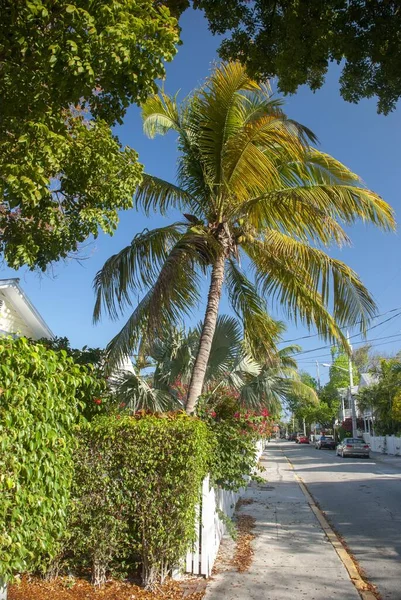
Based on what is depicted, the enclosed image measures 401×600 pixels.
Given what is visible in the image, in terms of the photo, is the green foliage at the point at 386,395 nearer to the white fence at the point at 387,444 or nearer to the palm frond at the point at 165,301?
the white fence at the point at 387,444

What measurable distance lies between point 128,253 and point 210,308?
6.16 ft

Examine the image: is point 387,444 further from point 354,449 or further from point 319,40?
point 319,40

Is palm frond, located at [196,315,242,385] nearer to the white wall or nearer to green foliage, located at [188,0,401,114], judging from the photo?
the white wall

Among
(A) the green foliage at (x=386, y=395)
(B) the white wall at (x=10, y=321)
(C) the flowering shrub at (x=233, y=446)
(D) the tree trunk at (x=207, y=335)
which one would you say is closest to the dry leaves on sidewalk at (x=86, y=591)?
(C) the flowering shrub at (x=233, y=446)

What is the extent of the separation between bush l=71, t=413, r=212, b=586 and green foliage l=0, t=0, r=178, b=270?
228 cm

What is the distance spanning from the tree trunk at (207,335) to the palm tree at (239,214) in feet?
0.06

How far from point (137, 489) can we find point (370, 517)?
6.89 m

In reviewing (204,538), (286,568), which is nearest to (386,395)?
(286,568)

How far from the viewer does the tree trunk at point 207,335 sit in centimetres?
792

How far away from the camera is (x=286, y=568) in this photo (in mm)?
6344

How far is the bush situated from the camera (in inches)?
207

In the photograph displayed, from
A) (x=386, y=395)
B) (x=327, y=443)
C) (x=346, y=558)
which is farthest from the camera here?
(x=327, y=443)

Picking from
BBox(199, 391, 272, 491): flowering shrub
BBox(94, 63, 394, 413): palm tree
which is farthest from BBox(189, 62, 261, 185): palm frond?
BBox(199, 391, 272, 491): flowering shrub

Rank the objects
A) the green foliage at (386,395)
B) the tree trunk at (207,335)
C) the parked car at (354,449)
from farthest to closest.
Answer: the green foliage at (386,395) → the parked car at (354,449) → the tree trunk at (207,335)
